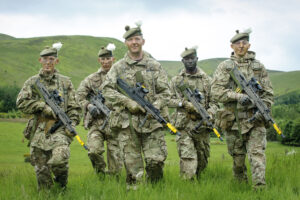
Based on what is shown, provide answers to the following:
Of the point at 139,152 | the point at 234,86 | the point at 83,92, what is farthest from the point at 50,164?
the point at 234,86

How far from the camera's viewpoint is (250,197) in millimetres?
5797

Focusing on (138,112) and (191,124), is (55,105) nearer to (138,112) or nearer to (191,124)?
(138,112)

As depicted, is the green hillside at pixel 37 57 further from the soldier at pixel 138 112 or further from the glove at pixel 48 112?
the soldier at pixel 138 112


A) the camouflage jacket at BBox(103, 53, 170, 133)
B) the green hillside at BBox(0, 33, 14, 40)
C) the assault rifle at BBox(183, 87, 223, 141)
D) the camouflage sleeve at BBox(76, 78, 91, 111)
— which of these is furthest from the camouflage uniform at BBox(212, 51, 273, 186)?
the green hillside at BBox(0, 33, 14, 40)

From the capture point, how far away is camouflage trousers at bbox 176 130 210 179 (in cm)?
783

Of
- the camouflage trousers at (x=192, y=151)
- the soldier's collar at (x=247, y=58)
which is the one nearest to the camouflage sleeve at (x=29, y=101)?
the camouflage trousers at (x=192, y=151)

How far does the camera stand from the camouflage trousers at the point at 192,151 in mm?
7827

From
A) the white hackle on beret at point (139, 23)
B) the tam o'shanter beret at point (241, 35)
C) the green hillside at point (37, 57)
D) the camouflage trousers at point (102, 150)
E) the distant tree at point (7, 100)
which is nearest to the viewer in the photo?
the white hackle on beret at point (139, 23)

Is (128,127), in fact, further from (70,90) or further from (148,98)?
(70,90)

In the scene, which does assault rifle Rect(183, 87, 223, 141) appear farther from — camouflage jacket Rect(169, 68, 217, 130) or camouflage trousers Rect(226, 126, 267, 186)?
camouflage trousers Rect(226, 126, 267, 186)

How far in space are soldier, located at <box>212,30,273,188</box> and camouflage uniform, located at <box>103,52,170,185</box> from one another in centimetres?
130

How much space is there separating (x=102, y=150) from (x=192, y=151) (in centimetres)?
221

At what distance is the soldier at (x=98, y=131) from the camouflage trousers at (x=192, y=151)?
1.61m

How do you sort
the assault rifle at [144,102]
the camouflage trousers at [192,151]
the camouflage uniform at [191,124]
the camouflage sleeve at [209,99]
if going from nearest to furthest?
the assault rifle at [144,102] < the camouflage trousers at [192,151] < the camouflage uniform at [191,124] < the camouflage sleeve at [209,99]
